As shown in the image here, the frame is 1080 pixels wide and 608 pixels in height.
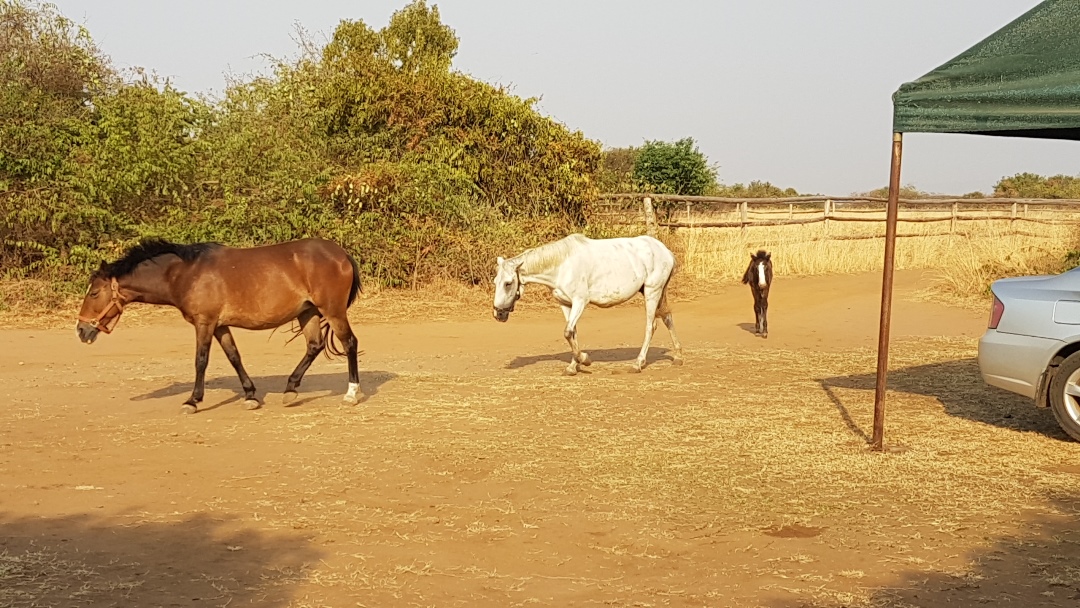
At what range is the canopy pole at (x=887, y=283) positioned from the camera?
7055mm

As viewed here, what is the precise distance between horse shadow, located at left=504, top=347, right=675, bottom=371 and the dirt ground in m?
0.44

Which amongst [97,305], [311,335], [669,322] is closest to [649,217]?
[669,322]

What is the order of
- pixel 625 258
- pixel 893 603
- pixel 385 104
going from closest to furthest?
pixel 893 603 → pixel 625 258 → pixel 385 104

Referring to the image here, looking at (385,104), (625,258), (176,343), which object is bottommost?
(176,343)

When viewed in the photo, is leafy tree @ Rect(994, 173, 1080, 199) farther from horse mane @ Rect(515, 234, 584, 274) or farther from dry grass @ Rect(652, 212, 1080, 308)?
horse mane @ Rect(515, 234, 584, 274)

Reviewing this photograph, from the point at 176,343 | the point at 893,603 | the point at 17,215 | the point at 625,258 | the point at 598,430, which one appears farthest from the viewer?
the point at 17,215

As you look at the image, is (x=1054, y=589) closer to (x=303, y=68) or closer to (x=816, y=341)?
(x=816, y=341)

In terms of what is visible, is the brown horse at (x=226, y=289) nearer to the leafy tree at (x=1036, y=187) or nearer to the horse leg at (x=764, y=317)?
the horse leg at (x=764, y=317)

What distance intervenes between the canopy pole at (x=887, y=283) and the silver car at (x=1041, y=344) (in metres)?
1.09

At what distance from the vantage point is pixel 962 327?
1600 centimetres

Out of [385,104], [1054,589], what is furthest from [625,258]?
[385,104]

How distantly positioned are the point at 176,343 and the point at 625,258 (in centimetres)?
655

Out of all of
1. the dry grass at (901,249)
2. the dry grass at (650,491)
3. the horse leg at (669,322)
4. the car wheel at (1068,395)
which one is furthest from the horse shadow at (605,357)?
the dry grass at (901,249)

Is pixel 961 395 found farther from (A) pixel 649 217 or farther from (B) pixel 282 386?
(A) pixel 649 217
